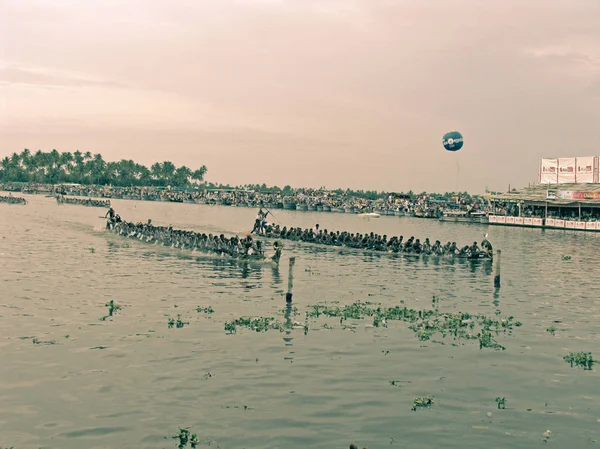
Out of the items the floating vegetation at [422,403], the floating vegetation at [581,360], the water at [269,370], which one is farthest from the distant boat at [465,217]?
the floating vegetation at [422,403]

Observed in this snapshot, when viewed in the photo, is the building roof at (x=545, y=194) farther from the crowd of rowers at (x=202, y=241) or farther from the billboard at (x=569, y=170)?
the crowd of rowers at (x=202, y=241)

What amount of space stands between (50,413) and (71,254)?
32059 millimetres

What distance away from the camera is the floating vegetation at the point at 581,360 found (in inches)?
801

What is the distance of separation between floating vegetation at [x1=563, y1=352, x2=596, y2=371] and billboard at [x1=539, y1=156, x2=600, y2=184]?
77.7 metres

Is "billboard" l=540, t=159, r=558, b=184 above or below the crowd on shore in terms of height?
above

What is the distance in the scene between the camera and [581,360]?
20.6 meters

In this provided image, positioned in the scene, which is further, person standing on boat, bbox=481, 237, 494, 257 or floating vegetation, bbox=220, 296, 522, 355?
person standing on boat, bbox=481, 237, 494, 257

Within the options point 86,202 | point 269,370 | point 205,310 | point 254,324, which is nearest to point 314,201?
point 86,202

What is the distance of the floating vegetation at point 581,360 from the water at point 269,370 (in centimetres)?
35

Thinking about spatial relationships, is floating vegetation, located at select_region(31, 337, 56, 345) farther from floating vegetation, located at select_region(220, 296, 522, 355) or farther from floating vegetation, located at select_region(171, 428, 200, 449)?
floating vegetation, located at select_region(171, 428, 200, 449)

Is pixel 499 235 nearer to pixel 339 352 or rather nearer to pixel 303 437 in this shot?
pixel 339 352

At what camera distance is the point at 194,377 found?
1778 centimetres

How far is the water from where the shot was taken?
14.6 metres

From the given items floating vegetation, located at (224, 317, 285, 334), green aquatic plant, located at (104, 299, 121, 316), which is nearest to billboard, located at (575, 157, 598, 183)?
A: floating vegetation, located at (224, 317, 285, 334)
